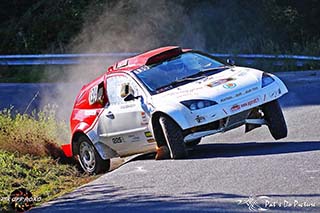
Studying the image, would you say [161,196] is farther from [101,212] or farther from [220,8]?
[220,8]

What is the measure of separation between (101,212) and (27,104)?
12.8 metres

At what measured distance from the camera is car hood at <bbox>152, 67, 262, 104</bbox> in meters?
11.9

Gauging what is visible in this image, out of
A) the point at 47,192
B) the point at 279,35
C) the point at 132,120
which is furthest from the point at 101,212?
the point at 279,35

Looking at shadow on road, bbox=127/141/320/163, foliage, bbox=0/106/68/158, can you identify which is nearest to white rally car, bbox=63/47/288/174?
shadow on road, bbox=127/141/320/163

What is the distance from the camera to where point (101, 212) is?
30.9 ft

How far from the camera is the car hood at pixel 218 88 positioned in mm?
11930

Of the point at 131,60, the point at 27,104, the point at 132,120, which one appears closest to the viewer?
the point at 132,120

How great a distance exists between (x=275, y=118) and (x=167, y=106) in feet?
5.45

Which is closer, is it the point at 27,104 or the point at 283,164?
the point at 283,164

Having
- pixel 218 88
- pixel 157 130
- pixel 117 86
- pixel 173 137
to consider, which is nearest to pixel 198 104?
pixel 218 88

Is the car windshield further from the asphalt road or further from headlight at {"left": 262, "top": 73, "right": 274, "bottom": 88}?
the asphalt road

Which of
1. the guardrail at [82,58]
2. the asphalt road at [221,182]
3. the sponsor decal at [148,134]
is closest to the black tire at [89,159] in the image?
the asphalt road at [221,182]

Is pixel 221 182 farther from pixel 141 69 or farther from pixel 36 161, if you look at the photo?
pixel 36 161

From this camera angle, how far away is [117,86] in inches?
524
